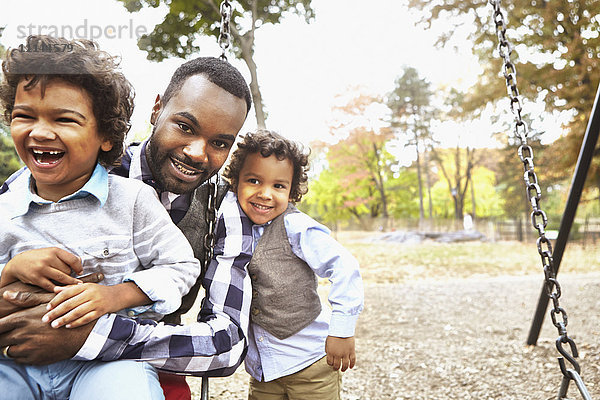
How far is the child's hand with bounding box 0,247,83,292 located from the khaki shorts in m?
0.92

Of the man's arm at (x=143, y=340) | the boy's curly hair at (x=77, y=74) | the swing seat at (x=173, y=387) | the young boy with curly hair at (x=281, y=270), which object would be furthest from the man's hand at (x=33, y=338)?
the young boy with curly hair at (x=281, y=270)

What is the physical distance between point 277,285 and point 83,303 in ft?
2.31

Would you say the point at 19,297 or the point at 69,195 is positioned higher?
the point at 69,195

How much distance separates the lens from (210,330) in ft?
4.52

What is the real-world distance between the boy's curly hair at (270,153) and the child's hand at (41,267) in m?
0.74

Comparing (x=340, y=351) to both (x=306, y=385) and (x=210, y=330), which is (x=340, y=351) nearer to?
(x=306, y=385)

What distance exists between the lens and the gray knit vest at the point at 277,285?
1674mm

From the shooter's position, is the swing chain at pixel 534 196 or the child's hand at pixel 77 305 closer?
the child's hand at pixel 77 305

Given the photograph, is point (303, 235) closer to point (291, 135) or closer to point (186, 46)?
point (291, 135)

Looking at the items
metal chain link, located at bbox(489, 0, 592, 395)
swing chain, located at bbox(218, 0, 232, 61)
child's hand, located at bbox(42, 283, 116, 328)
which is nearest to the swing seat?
child's hand, located at bbox(42, 283, 116, 328)

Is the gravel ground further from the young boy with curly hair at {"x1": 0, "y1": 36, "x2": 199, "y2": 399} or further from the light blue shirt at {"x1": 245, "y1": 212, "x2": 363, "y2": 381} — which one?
the young boy with curly hair at {"x1": 0, "y1": 36, "x2": 199, "y2": 399}

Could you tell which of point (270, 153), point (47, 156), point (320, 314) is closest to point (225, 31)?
point (270, 153)

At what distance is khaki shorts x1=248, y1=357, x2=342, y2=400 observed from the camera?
5.62 feet

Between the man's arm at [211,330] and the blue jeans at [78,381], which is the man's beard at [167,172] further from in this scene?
the blue jeans at [78,381]
